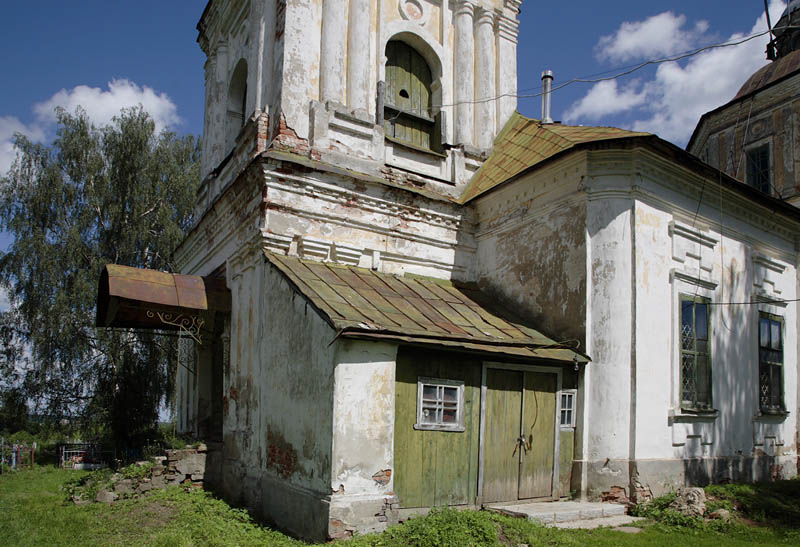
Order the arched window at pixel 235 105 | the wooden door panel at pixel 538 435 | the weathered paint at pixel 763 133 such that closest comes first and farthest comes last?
the wooden door panel at pixel 538 435 < the arched window at pixel 235 105 < the weathered paint at pixel 763 133

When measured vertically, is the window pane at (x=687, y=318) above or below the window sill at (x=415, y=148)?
below

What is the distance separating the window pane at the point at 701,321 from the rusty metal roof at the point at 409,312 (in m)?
2.16

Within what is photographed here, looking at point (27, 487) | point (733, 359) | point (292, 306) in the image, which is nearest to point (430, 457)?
point (292, 306)

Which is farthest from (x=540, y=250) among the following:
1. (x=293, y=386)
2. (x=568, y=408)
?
(x=293, y=386)

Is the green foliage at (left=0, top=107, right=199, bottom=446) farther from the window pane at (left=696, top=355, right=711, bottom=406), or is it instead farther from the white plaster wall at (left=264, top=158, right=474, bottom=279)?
the window pane at (left=696, top=355, right=711, bottom=406)

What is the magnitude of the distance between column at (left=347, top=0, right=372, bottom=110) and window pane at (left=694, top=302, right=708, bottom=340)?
18.7ft

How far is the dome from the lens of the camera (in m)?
14.9

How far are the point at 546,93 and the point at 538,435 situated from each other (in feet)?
21.1

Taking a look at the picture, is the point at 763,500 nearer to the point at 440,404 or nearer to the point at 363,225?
the point at 440,404

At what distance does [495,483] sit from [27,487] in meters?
9.24

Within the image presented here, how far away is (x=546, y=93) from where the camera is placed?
36.9ft

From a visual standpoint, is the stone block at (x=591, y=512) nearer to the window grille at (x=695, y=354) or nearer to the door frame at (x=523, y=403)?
the door frame at (x=523, y=403)

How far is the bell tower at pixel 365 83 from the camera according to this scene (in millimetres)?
9156

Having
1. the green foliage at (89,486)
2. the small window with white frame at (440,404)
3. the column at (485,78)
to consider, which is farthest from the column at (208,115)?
the small window with white frame at (440,404)
